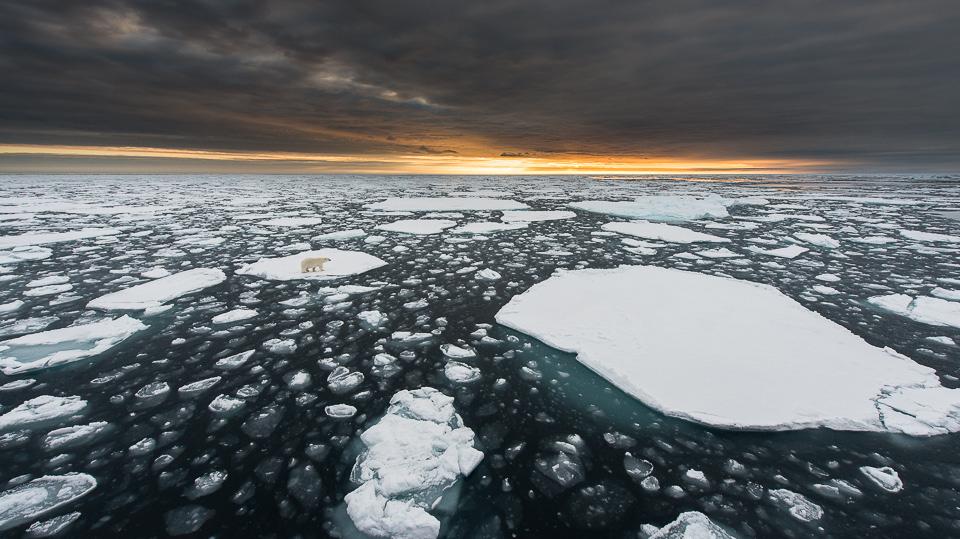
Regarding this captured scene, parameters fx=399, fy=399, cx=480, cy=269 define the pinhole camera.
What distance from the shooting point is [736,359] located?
409 cm

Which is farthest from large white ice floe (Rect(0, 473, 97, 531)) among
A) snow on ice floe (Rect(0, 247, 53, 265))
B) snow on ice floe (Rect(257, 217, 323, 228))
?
snow on ice floe (Rect(257, 217, 323, 228))

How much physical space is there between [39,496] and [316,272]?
5.06 m

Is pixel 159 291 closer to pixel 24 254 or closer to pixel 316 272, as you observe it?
pixel 316 272

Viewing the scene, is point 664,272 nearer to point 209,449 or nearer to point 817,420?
point 817,420

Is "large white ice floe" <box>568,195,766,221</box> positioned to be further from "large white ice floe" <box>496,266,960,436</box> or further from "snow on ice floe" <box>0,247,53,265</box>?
"snow on ice floe" <box>0,247,53,265</box>

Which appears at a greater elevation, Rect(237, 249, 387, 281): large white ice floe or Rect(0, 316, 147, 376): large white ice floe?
Rect(0, 316, 147, 376): large white ice floe

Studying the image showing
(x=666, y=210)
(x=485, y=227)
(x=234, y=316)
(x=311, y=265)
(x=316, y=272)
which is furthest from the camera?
(x=666, y=210)

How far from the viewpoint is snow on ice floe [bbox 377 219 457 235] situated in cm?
1217

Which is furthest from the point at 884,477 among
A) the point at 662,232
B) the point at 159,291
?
the point at 662,232

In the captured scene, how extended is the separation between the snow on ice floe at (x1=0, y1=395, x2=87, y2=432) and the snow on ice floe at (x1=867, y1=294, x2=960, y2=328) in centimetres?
928

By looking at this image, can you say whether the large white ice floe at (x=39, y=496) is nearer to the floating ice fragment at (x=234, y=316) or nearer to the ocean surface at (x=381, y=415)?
the ocean surface at (x=381, y=415)

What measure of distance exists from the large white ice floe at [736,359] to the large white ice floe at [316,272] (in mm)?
3402

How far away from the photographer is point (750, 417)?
10.5ft

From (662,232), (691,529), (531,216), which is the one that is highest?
(691,529)
